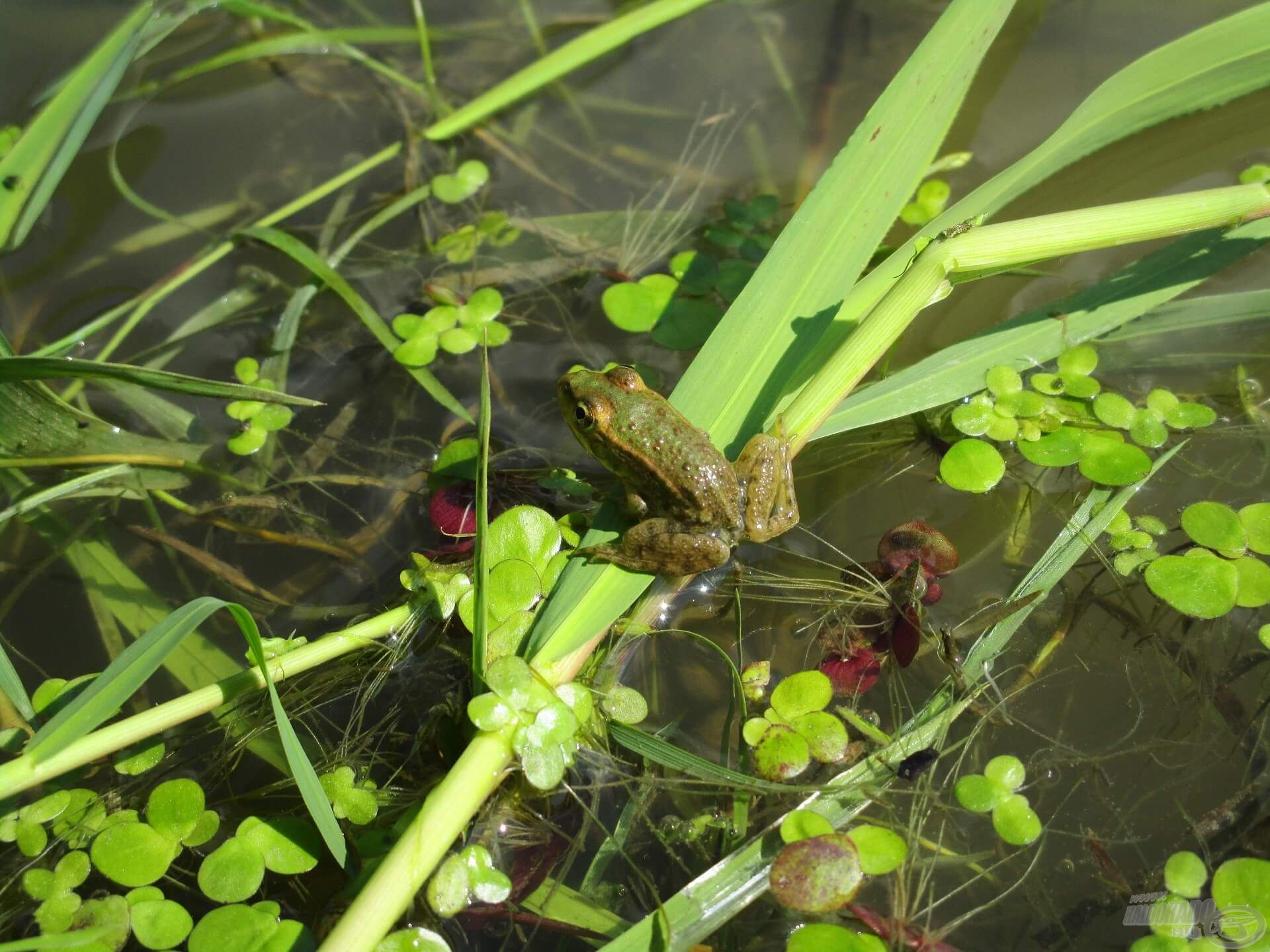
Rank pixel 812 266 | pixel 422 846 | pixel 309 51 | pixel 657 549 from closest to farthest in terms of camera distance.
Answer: pixel 422 846 < pixel 657 549 < pixel 812 266 < pixel 309 51

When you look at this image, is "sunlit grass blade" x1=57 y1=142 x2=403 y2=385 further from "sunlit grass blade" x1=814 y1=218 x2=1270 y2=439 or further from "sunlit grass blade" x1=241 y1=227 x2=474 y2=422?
"sunlit grass blade" x1=814 y1=218 x2=1270 y2=439

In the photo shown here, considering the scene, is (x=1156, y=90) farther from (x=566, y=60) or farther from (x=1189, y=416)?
(x=566, y=60)

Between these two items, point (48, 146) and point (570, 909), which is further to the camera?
point (48, 146)

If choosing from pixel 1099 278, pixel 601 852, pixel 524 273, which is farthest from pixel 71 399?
pixel 1099 278

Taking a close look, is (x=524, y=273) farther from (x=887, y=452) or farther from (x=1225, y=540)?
(x=1225, y=540)

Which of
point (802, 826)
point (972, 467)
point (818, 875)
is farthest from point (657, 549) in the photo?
point (972, 467)

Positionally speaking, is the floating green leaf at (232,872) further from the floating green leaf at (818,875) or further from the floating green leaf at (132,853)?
the floating green leaf at (818,875)

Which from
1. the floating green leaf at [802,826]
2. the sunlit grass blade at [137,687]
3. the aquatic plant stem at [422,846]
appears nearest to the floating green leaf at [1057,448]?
the floating green leaf at [802,826]
